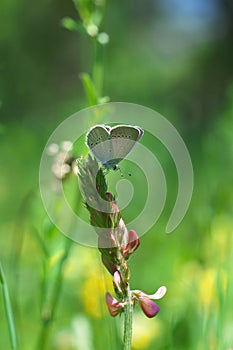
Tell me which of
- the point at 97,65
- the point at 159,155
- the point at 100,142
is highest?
the point at 159,155

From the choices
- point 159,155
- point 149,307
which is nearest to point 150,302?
point 149,307

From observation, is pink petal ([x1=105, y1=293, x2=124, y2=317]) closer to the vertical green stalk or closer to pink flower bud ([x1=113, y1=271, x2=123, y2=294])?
pink flower bud ([x1=113, y1=271, x2=123, y2=294])

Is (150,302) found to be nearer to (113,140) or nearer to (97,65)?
(113,140)

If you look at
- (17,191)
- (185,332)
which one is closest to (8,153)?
(17,191)

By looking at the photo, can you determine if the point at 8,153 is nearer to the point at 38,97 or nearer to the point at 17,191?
the point at 17,191

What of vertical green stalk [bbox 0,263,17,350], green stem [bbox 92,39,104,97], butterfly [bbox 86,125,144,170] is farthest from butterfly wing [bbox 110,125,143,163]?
green stem [bbox 92,39,104,97]

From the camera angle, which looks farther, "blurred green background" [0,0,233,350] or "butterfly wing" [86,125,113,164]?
"blurred green background" [0,0,233,350]

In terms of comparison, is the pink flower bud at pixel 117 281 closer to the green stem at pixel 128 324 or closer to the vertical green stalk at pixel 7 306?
the green stem at pixel 128 324
